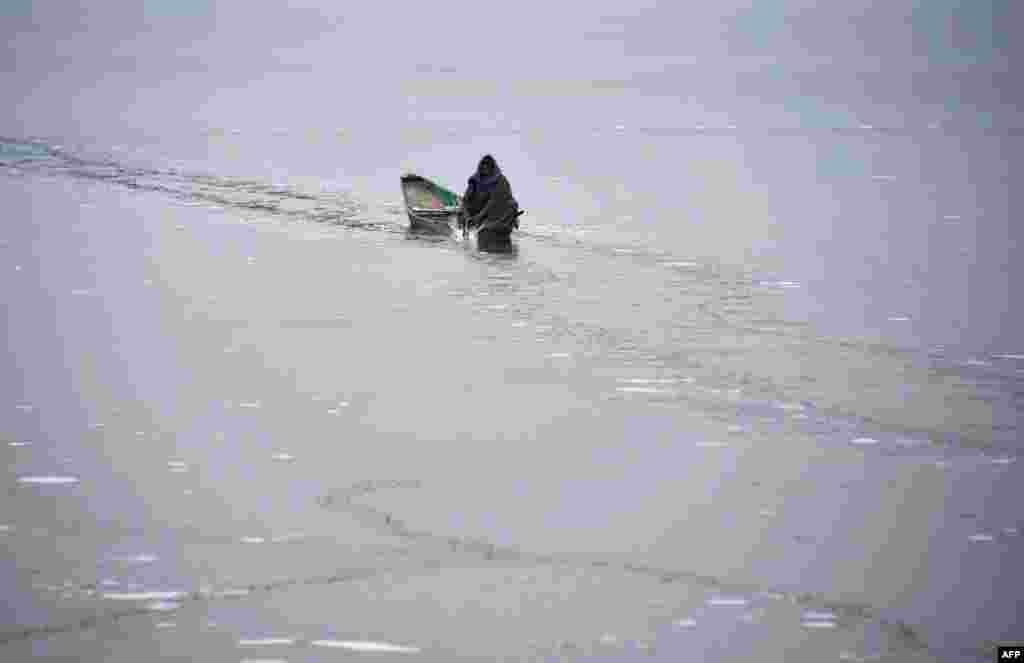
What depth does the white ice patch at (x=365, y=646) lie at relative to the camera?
664 cm

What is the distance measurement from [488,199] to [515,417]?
8.41 meters

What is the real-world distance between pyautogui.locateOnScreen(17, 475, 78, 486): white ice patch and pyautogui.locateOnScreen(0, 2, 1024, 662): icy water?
3cm

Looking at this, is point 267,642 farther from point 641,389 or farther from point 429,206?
point 429,206

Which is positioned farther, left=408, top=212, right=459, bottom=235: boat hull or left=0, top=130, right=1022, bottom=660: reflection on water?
left=408, top=212, right=459, bottom=235: boat hull

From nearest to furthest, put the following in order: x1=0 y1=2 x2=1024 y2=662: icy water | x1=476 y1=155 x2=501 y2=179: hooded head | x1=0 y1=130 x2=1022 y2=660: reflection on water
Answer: x1=0 y1=2 x2=1024 y2=662: icy water
x1=0 y1=130 x2=1022 y2=660: reflection on water
x1=476 y1=155 x2=501 y2=179: hooded head

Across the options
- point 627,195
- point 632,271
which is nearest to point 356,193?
point 627,195

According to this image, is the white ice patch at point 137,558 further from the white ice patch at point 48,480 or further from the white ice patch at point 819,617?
the white ice patch at point 819,617

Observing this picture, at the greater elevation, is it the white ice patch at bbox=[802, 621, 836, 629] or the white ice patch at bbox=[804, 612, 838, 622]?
the white ice patch at bbox=[804, 612, 838, 622]

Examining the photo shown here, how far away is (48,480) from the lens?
9102 millimetres

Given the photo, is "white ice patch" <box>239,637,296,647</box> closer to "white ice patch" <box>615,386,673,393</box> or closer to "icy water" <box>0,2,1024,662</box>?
"icy water" <box>0,2,1024,662</box>

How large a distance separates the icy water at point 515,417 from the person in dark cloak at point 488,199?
0.53 m

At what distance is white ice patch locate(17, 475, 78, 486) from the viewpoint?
29.7 ft

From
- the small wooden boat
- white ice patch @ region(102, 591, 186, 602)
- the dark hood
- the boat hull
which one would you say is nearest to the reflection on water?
white ice patch @ region(102, 591, 186, 602)

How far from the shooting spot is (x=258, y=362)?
12484 mm
